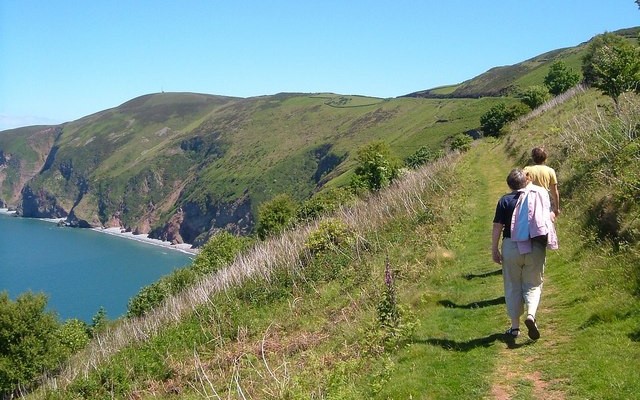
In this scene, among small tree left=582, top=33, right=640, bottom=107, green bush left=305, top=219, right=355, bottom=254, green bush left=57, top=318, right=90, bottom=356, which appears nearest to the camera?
green bush left=305, top=219, right=355, bottom=254

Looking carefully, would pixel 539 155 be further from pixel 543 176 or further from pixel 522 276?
A: pixel 522 276

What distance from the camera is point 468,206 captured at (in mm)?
18562

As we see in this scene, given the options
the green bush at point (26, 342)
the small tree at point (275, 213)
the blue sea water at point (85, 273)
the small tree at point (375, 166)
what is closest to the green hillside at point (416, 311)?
the small tree at point (375, 166)

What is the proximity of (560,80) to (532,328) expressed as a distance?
74530 millimetres

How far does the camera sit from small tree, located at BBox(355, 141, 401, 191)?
174ft

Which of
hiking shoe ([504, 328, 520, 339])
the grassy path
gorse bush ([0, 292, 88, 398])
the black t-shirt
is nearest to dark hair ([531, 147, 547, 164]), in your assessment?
the grassy path

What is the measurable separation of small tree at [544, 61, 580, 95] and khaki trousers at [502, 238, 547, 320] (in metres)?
68.2

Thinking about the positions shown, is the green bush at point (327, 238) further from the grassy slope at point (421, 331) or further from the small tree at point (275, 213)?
the small tree at point (275, 213)

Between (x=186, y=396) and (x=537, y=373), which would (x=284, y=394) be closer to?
(x=537, y=373)

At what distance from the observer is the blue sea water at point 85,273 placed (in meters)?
125

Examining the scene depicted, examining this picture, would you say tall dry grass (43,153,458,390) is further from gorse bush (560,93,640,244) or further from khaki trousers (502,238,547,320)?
khaki trousers (502,238,547,320)

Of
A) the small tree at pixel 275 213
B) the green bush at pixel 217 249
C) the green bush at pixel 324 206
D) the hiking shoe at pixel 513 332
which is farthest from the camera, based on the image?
the small tree at pixel 275 213

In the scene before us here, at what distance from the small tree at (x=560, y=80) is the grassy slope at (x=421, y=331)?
5587cm

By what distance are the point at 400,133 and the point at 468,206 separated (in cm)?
16059
